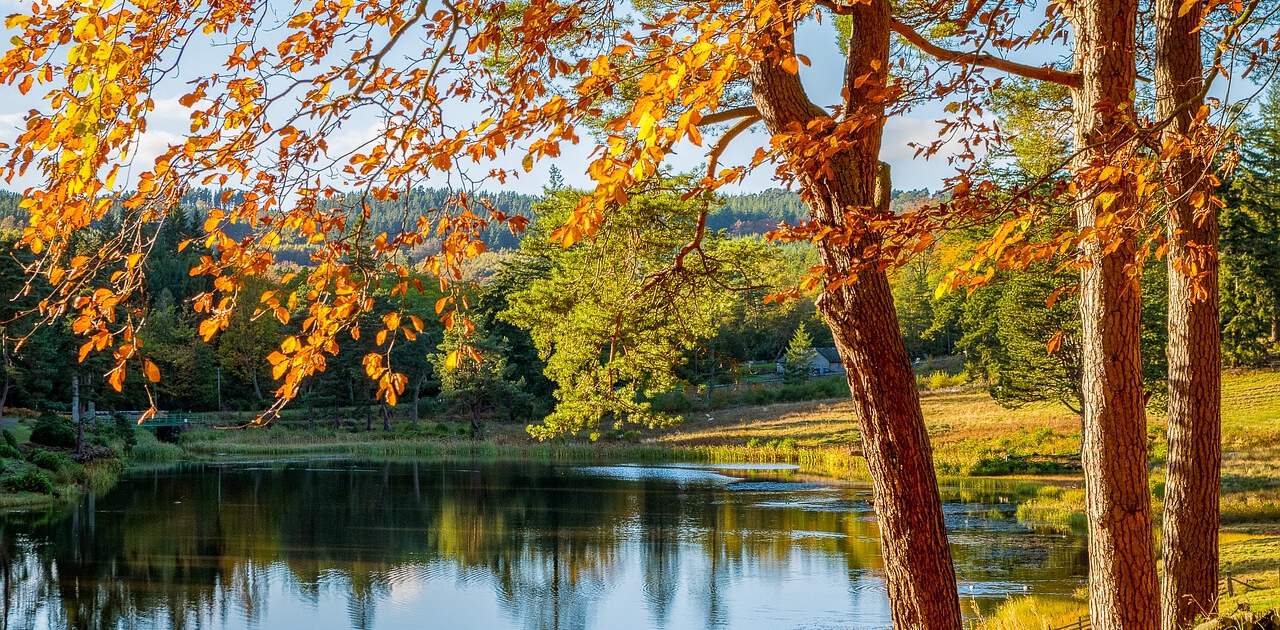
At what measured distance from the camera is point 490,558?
2248cm

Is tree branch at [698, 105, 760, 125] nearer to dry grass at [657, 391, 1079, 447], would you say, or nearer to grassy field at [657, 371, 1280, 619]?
grassy field at [657, 371, 1280, 619]

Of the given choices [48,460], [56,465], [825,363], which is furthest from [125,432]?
[825,363]

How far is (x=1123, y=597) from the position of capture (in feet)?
20.6

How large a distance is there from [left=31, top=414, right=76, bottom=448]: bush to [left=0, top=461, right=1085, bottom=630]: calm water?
3.92 m

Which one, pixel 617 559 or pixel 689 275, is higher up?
pixel 689 275

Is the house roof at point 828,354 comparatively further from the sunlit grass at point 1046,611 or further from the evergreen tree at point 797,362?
the sunlit grass at point 1046,611

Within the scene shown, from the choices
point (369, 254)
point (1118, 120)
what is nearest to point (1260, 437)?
point (1118, 120)

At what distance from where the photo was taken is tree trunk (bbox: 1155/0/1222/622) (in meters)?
7.15

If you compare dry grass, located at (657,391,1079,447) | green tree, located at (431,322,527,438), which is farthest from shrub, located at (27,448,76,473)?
dry grass, located at (657,391,1079,447)

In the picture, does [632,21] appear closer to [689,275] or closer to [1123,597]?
[689,275]

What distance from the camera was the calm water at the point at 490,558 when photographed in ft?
56.7

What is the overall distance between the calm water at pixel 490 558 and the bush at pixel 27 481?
3.80 ft

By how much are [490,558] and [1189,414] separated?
17.1 metres

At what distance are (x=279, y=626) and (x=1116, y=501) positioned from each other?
1383 centimetres
